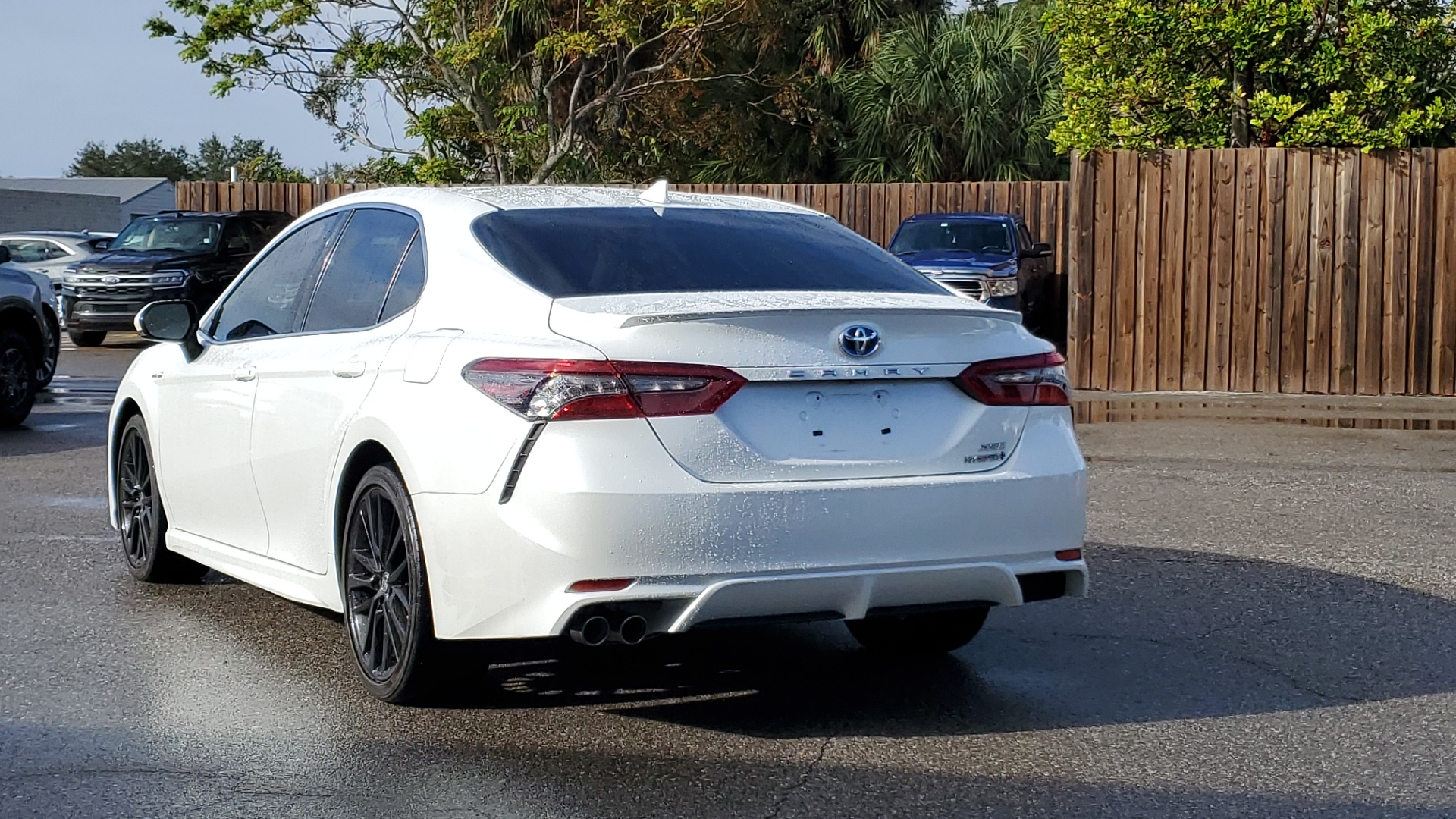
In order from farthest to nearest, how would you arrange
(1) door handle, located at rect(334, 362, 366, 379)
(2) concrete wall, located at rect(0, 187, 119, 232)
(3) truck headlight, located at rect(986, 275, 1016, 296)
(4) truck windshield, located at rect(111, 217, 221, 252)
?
(2) concrete wall, located at rect(0, 187, 119, 232), (4) truck windshield, located at rect(111, 217, 221, 252), (3) truck headlight, located at rect(986, 275, 1016, 296), (1) door handle, located at rect(334, 362, 366, 379)

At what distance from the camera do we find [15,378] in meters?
14.4

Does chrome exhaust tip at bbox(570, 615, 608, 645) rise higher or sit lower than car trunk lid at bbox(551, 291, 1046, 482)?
lower

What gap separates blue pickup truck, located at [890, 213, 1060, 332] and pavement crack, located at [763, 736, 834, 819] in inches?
612

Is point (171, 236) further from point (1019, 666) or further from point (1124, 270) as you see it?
point (1019, 666)

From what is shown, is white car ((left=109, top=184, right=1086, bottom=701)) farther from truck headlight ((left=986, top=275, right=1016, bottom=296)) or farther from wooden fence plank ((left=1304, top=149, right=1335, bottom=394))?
truck headlight ((left=986, top=275, right=1016, bottom=296))

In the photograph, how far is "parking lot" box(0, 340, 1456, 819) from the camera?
4.56 meters

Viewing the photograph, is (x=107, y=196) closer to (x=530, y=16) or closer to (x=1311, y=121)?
(x=530, y=16)

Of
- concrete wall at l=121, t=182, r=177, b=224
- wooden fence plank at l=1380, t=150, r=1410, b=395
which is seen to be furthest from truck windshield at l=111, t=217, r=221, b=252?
concrete wall at l=121, t=182, r=177, b=224

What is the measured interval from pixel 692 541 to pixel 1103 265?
44.6 ft

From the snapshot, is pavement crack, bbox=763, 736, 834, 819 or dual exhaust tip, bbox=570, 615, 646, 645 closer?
pavement crack, bbox=763, 736, 834, 819

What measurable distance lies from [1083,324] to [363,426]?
43.6 ft

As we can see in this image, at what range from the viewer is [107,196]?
70.7 metres

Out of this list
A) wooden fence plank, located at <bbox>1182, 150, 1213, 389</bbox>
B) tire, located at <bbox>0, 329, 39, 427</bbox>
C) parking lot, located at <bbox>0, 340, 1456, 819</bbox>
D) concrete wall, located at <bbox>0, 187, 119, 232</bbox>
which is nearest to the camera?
parking lot, located at <bbox>0, 340, 1456, 819</bbox>

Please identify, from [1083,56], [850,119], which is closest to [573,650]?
[1083,56]
